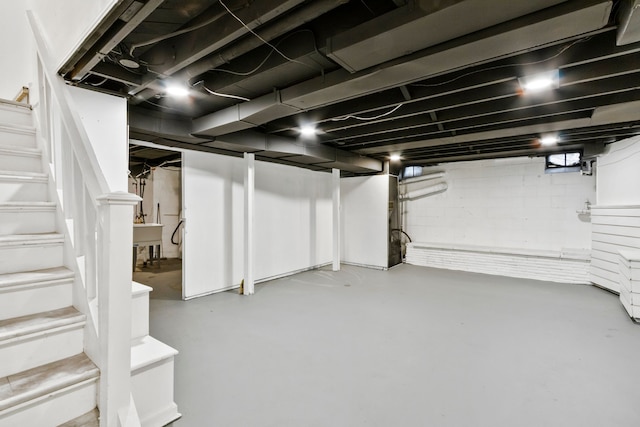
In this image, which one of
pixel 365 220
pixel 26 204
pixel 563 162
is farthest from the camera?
pixel 365 220

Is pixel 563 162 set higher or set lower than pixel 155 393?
higher

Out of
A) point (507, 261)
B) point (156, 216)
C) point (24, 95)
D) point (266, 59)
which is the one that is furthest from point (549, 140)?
point (156, 216)

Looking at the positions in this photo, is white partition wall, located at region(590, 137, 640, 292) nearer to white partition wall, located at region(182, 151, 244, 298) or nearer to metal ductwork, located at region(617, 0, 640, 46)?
metal ductwork, located at region(617, 0, 640, 46)

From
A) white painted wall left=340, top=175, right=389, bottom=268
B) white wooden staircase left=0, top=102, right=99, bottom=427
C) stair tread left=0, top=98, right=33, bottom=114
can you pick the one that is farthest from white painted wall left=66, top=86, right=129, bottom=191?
white painted wall left=340, top=175, right=389, bottom=268

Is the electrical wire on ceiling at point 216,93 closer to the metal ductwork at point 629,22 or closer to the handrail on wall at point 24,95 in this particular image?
the handrail on wall at point 24,95

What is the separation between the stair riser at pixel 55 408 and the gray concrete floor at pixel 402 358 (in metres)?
0.61

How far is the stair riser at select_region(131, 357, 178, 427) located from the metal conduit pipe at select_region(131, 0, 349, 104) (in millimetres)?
1861

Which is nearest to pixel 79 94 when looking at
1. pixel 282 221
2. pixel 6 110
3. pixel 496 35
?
pixel 6 110

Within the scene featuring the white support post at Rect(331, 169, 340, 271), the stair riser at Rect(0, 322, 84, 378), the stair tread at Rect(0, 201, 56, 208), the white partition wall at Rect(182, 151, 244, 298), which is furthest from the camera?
the white support post at Rect(331, 169, 340, 271)

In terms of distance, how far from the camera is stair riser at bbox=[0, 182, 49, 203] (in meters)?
1.77

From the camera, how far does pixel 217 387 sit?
79.7 inches

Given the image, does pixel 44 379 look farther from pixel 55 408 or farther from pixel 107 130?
pixel 107 130

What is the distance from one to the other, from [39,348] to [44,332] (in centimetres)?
7

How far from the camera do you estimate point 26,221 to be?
1709 mm
